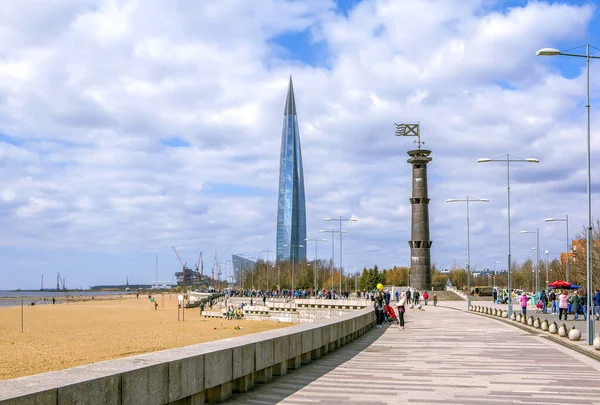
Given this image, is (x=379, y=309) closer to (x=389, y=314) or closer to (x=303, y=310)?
(x=389, y=314)

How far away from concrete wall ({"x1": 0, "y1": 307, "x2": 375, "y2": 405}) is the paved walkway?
361 mm

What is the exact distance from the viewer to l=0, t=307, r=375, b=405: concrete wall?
280 inches

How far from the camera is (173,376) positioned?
9.31 m

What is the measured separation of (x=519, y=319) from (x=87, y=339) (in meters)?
26.3

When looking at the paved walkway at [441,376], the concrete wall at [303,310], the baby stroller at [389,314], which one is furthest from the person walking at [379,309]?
the concrete wall at [303,310]

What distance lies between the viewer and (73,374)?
26.0ft

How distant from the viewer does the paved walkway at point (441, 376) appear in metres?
11.7

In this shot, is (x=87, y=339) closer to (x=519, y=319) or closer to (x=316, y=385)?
(x=519, y=319)

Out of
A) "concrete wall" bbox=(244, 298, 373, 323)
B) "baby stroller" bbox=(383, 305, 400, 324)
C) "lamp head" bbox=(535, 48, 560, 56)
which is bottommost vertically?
"concrete wall" bbox=(244, 298, 373, 323)

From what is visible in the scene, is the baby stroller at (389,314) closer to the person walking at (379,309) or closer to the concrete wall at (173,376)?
the person walking at (379,309)

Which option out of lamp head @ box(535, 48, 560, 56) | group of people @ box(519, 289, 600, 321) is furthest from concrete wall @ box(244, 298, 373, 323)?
lamp head @ box(535, 48, 560, 56)

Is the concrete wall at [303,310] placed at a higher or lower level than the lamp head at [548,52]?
lower

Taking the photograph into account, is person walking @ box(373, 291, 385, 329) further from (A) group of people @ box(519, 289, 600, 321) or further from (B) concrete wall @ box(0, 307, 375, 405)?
(B) concrete wall @ box(0, 307, 375, 405)

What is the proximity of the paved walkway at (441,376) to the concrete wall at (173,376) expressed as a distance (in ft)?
1.19
